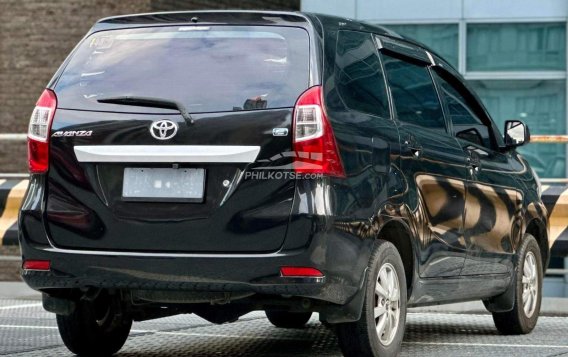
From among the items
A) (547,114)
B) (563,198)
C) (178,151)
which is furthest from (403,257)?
(547,114)

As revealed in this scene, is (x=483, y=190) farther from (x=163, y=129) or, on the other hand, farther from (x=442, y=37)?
(x=442, y=37)

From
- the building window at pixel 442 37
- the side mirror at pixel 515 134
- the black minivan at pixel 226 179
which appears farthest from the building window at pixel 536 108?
the black minivan at pixel 226 179

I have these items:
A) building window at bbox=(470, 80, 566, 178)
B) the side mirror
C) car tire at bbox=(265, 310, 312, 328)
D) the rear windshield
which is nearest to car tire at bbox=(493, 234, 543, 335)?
the side mirror

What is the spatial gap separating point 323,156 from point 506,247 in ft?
8.92

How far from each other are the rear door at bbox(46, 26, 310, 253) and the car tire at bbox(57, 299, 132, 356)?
805 millimetres

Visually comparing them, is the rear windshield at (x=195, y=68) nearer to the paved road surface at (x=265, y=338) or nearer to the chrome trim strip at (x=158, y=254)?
the chrome trim strip at (x=158, y=254)

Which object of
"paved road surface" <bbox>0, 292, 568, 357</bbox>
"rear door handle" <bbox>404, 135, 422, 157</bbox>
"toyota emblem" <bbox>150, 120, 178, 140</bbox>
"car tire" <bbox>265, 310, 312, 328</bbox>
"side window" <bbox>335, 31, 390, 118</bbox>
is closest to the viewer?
"toyota emblem" <bbox>150, 120, 178, 140</bbox>

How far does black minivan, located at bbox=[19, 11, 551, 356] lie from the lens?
663 cm

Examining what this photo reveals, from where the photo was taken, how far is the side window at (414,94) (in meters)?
7.77

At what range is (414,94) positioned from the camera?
808 centimetres

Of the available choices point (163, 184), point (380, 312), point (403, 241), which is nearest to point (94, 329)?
point (163, 184)

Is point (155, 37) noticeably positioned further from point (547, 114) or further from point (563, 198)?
point (547, 114)

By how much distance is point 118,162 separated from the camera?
22.4 feet

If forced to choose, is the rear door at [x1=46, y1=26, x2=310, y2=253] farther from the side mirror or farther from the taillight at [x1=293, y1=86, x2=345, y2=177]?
the side mirror
